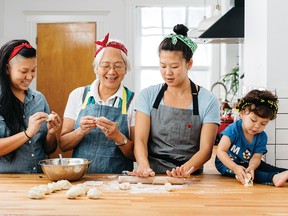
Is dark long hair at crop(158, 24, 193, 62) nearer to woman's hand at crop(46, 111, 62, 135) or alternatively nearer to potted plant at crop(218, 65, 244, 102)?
woman's hand at crop(46, 111, 62, 135)

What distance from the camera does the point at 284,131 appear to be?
2531mm

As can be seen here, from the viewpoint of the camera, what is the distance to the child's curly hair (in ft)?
7.25

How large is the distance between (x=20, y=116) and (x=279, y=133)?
1.35m

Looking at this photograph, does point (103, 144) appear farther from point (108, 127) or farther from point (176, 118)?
point (176, 118)

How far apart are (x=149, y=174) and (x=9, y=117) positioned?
0.76 meters

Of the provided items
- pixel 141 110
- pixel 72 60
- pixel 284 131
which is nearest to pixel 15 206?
pixel 141 110

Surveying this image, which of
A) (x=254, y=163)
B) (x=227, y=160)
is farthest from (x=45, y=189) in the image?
(x=254, y=163)

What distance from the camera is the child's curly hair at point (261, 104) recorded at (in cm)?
221

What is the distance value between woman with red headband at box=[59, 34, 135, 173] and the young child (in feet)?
1.61

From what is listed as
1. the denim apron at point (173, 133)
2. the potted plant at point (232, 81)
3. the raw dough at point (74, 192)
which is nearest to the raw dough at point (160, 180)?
the denim apron at point (173, 133)

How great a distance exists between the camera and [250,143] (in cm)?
229

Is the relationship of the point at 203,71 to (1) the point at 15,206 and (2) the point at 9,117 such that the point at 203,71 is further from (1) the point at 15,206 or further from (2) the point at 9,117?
(1) the point at 15,206

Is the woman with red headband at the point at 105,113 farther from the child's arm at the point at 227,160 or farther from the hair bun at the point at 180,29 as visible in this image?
the child's arm at the point at 227,160

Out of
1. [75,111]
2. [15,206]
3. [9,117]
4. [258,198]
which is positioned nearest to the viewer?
[15,206]
